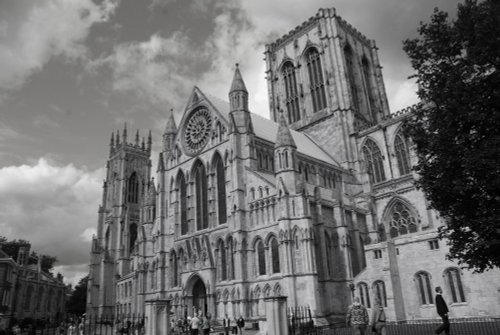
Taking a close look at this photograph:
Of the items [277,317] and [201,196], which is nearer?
[277,317]

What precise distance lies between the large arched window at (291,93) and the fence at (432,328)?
123ft

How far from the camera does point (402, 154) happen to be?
48.3 m

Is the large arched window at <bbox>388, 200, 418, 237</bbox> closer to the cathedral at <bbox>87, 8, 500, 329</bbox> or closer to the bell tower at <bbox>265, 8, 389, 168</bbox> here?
the cathedral at <bbox>87, 8, 500, 329</bbox>

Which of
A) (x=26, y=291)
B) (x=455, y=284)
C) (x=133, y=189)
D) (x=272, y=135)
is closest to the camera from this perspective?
(x=455, y=284)

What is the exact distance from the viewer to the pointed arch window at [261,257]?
34.8m

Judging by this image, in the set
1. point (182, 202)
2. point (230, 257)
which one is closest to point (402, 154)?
Answer: point (230, 257)

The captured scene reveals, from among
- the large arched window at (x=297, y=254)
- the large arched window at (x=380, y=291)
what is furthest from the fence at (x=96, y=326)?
the large arched window at (x=380, y=291)

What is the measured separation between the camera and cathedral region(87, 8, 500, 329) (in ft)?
104

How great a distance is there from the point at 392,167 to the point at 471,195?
3280 centimetres

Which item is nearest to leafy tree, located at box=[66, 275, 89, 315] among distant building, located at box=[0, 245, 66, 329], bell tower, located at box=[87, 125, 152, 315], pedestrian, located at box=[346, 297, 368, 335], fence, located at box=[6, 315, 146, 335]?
distant building, located at box=[0, 245, 66, 329]

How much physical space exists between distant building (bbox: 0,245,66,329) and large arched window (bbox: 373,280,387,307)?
43.1 metres

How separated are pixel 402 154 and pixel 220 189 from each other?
21811 millimetres

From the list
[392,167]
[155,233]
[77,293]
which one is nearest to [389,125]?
[392,167]

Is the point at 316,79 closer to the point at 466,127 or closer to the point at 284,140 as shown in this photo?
the point at 284,140
